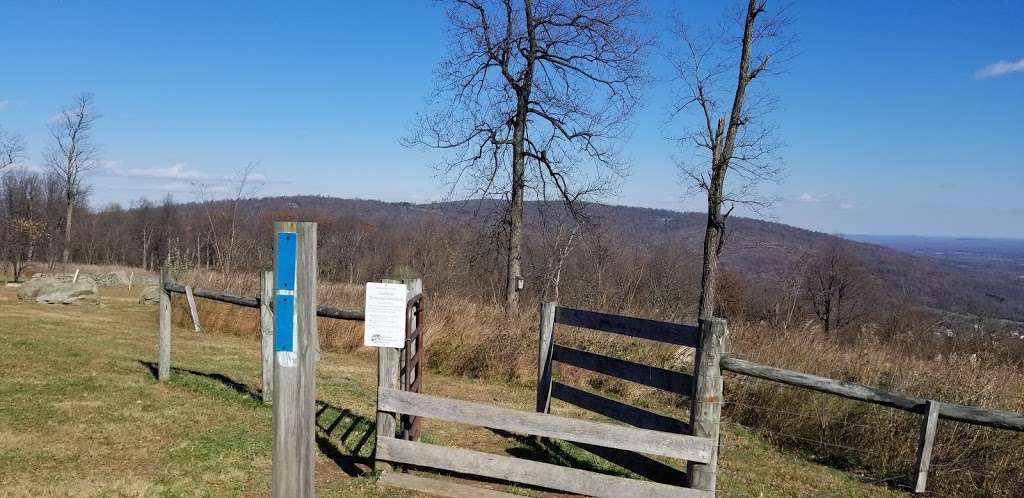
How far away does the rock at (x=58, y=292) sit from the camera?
20.8 meters

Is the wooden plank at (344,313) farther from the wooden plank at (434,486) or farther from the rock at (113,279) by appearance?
the rock at (113,279)

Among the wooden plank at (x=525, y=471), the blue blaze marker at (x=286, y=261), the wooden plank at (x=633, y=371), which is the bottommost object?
the wooden plank at (x=525, y=471)

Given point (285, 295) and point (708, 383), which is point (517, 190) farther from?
point (285, 295)

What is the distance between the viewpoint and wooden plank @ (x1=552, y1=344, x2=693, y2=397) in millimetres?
5758

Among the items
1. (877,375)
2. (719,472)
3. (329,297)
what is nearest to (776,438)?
(877,375)

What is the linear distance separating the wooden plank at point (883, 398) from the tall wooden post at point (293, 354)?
10.8 ft

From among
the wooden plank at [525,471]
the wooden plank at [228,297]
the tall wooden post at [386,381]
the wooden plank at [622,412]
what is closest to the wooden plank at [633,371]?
the wooden plank at [622,412]

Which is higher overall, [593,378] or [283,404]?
[283,404]

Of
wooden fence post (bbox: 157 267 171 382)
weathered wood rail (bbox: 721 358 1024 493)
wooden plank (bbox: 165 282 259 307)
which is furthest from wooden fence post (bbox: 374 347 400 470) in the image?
wooden fence post (bbox: 157 267 171 382)

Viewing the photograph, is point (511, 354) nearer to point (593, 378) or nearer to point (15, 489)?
point (593, 378)

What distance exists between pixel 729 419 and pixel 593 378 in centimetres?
253

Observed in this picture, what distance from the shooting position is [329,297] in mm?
15844

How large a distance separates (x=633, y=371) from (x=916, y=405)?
2.33 metres

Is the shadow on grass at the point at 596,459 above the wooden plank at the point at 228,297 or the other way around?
the other way around
